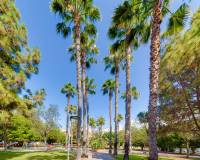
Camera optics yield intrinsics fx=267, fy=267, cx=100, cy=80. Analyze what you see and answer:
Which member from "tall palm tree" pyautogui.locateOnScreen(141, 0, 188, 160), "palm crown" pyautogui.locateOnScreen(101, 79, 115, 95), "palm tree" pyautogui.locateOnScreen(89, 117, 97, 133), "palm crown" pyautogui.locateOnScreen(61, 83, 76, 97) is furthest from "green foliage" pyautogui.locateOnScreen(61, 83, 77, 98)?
"tall palm tree" pyautogui.locateOnScreen(141, 0, 188, 160)

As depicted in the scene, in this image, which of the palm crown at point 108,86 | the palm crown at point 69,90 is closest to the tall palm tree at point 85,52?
the palm crown at point 108,86

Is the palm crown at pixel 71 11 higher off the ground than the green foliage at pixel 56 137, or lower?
higher

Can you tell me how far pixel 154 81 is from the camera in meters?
11.1

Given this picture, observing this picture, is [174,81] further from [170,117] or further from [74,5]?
[74,5]

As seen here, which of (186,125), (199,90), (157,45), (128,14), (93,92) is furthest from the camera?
(93,92)

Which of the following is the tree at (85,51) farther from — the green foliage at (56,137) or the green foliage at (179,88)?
the green foliage at (56,137)

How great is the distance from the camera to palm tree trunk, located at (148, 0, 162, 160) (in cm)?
1046

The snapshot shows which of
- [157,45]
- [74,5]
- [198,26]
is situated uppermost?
[74,5]

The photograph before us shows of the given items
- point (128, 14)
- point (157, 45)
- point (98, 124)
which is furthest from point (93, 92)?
point (98, 124)

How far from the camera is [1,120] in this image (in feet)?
60.8

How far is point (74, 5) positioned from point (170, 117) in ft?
40.9

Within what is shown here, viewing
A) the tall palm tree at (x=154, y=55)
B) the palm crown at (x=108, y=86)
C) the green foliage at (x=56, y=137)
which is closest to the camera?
the tall palm tree at (x=154, y=55)

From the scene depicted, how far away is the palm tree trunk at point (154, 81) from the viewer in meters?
10.5

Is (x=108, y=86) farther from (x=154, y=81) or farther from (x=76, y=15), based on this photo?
(x=154, y=81)
